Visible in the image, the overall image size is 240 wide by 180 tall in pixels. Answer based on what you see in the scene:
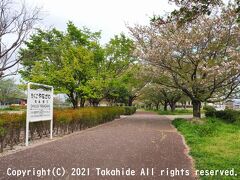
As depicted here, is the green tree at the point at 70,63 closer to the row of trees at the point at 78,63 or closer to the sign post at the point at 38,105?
the row of trees at the point at 78,63

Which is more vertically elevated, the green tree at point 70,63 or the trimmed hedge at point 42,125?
the green tree at point 70,63

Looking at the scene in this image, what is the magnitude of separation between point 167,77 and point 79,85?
6499 millimetres

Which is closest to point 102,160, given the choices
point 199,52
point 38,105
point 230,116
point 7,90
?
point 38,105

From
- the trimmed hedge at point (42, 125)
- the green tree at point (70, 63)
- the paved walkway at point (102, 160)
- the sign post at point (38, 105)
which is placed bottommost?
the paved walkway at point (102, 160)

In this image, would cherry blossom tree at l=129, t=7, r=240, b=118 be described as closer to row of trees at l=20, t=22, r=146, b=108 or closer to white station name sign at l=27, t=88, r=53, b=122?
row of trees at l=20, t=22, r=146, b=108

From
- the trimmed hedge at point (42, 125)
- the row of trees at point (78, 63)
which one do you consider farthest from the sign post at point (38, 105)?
the row of trees at point (78, 63)

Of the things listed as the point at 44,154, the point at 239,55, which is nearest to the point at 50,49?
the point at 239,55

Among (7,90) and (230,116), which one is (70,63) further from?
(7,90)

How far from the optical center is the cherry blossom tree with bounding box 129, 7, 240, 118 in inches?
674

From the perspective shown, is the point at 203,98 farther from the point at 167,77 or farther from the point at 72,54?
the point at 72,54

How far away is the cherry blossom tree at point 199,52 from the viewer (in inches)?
674

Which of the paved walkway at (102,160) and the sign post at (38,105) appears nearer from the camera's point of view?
the paved walkway at (102,160)

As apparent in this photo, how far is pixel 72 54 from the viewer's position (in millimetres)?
19859

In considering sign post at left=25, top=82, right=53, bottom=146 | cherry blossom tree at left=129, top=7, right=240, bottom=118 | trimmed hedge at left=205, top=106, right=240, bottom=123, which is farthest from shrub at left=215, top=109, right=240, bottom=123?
sign post at left=25, top=82, right=53, bottom=146
